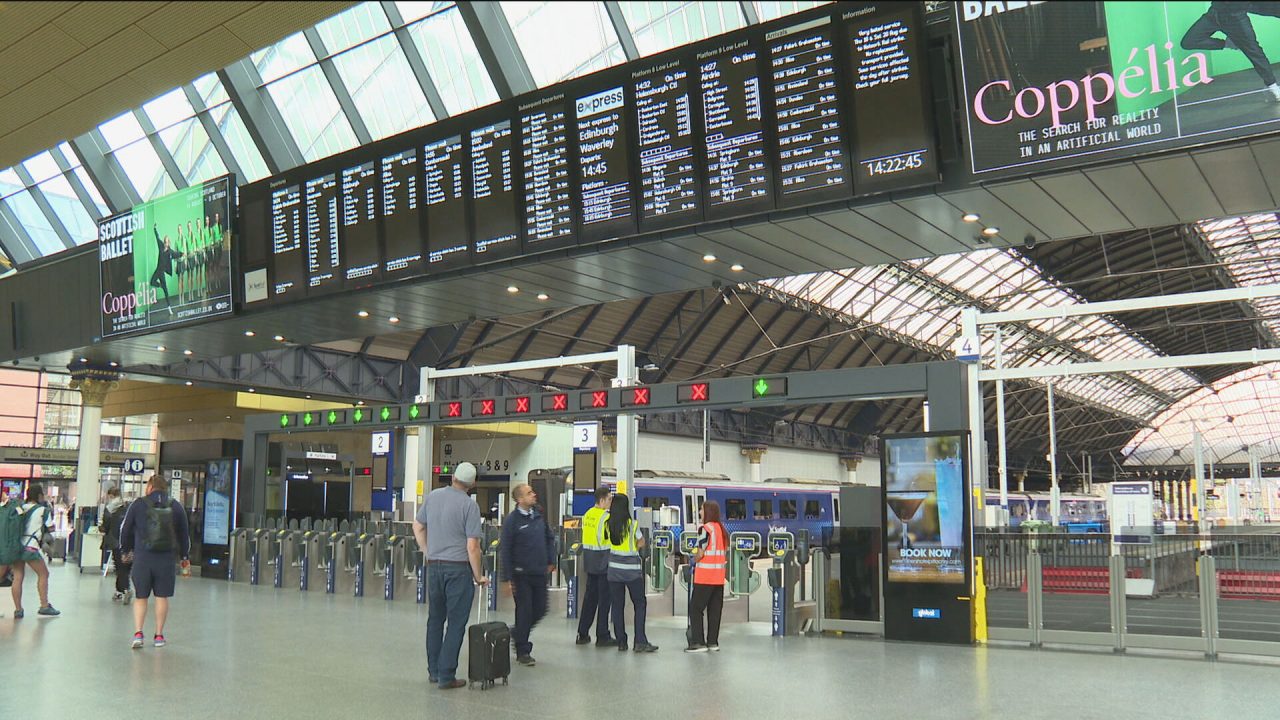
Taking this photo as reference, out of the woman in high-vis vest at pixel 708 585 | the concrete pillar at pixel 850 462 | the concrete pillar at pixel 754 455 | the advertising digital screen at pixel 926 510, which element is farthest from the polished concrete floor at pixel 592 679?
the concrete pillar at pixel 850 462

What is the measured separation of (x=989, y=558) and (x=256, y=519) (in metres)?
13.4

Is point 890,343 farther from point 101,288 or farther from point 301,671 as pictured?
point 301,671

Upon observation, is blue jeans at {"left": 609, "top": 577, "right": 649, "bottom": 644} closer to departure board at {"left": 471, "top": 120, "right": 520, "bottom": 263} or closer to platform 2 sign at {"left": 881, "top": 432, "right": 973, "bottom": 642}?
platform 2 sign at {"left": 881, "top": 432, "right": 973, "bottom": 642}

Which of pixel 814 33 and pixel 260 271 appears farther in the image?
pixel 260 271

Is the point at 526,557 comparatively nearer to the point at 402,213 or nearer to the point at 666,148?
the point at 666,148

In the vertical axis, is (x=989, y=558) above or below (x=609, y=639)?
above

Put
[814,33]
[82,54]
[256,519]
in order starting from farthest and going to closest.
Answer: [256,519] → [814,33] → [82,54]

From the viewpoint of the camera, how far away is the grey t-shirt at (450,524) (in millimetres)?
7453

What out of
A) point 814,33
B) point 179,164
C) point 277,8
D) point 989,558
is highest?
point 179,164

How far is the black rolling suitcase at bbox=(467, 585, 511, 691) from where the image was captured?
285 inches

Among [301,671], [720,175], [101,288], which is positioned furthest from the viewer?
[101,288]

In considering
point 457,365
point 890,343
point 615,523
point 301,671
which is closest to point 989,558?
point 615,523

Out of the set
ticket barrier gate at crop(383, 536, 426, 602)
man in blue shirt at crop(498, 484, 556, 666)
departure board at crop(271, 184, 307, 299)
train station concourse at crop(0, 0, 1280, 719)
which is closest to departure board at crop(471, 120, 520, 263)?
train station concourse at crop(0, 0, 1280, 719)

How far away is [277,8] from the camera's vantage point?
18.3 ft
